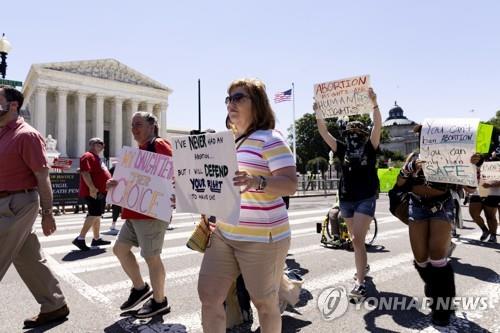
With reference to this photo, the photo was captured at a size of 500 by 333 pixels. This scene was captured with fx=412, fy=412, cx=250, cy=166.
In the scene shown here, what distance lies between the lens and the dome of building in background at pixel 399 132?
11162cm

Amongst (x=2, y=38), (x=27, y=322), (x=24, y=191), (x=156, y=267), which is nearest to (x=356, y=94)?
(x=156, y=267)

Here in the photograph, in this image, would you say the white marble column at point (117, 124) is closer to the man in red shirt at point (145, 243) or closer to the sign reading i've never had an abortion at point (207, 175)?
the man in red shirt at point (145, 243)

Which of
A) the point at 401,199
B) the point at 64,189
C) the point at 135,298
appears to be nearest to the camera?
the point at 135,298

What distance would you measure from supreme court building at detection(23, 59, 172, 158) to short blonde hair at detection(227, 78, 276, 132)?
5667cm

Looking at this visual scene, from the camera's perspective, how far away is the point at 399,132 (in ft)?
386

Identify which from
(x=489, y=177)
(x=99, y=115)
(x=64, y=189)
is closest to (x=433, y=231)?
(x=489, y=177)

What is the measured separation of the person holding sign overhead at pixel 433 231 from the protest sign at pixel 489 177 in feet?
16.6

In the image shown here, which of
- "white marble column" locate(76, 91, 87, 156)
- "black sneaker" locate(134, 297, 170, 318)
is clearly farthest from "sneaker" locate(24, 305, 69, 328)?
"white marble column" locate(76, 91, 87, 156)

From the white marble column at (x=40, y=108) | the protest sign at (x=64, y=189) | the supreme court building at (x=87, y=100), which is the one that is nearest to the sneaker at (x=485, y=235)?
the protest sign at (x=64, y=189)

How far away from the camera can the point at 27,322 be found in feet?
12.1

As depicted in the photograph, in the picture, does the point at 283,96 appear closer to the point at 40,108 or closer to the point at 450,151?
the point at 450,151

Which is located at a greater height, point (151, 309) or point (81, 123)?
point (81, 123)

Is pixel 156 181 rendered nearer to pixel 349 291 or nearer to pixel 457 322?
pixel 349 291

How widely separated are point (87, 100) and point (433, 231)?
6387 centimetres
